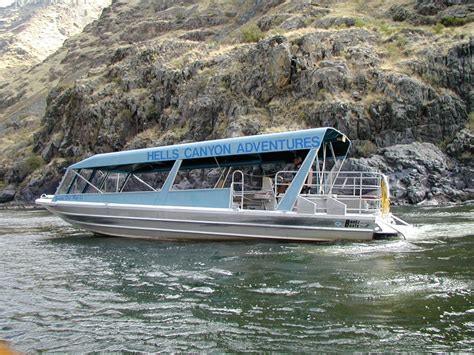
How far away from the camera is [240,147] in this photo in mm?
15711

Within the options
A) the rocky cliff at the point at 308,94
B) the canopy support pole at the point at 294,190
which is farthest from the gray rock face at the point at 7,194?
the canopy support pole at the point at 294,190

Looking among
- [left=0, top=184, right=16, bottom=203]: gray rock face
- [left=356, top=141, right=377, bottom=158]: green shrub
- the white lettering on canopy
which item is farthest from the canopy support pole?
[left=0, top=184, right=16, bottom=203]: gray rock face

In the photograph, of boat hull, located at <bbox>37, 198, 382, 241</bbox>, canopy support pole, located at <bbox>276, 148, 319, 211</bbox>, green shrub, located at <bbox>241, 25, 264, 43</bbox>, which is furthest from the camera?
green shrub, located at <bbox>241, 25, 264, 43</bbox>

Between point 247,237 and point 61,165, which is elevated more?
point 61,165

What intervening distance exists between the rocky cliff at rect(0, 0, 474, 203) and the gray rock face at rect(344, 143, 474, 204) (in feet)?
0.33

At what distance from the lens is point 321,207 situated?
15.4 metres

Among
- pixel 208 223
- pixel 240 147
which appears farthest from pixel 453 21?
pixel 208 223

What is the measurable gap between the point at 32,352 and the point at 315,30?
49.9m

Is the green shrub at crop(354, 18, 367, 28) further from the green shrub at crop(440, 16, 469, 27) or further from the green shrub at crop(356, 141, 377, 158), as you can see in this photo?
the green shrub at crop(356, 141, 377, 158)

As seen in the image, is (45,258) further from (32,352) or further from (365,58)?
(365,58)

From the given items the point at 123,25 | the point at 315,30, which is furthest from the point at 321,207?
the point at 123,25

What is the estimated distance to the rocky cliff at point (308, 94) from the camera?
3991 centimetres

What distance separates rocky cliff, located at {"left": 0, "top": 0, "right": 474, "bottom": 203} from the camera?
39906mm

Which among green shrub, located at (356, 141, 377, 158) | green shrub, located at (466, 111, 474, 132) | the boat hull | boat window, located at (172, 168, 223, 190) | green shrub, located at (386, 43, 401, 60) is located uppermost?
green shrub, located at (386, 43, 401, 60)
